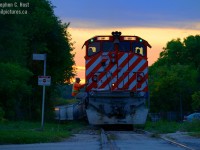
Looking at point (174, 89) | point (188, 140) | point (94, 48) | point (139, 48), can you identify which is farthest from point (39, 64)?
point (174, 89)

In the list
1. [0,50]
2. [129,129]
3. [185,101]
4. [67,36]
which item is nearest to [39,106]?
[67,36]

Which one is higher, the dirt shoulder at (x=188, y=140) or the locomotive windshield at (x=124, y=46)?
the locomotive windshield at (x=124, y=46)

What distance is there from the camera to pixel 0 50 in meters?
18.8

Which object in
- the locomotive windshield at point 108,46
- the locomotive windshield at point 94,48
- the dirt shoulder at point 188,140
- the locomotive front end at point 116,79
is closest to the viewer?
the dirt shoulder at point 188,140

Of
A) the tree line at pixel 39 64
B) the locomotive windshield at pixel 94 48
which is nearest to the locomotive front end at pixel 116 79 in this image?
the locomotive windshield at pixel 94 48

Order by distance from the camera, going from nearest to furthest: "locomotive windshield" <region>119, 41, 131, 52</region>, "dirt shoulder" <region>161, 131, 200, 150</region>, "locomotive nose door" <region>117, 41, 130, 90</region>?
"dirt shoulder" <region>161, 131, 200, 150</region>, "locomotive nose door" <region>117, 41, 130, 90</region>, "locomotive windshield" <region>119, 41, 131, 52</region>

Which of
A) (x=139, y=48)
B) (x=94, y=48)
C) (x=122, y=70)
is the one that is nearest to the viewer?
(x=122, y=70)

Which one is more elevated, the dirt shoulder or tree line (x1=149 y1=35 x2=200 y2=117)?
tree line (x1=149 y1=35 x2=200 y2=117)

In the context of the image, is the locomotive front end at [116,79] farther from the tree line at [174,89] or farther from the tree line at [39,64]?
the tree line at [174,89]

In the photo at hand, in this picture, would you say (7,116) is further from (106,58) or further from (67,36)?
(106,58)

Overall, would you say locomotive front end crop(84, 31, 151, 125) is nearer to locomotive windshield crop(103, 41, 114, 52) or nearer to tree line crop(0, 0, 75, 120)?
locomotive windshield crop(103, 41, 114, 52)

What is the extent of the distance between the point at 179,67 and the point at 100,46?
5740cm

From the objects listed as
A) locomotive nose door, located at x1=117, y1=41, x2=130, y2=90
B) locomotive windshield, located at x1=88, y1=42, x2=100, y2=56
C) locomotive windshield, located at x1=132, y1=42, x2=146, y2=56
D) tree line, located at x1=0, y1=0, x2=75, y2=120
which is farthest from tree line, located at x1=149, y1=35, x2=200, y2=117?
locomotive windshield, located at x1=88, y1=42, x2=100, y2=56

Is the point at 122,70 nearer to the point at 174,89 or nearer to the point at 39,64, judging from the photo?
the point at 39,64
